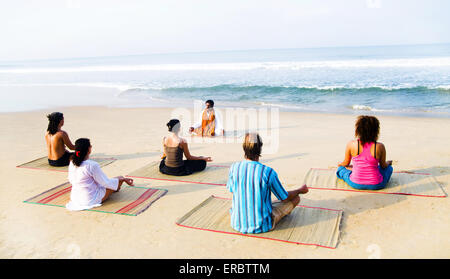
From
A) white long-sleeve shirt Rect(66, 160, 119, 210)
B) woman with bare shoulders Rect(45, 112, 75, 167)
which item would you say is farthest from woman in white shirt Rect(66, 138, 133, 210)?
woman with bare shoulders Rect(45, 112, 75, 167)

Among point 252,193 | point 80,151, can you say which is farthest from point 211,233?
point 80,151

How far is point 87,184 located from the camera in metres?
4.36

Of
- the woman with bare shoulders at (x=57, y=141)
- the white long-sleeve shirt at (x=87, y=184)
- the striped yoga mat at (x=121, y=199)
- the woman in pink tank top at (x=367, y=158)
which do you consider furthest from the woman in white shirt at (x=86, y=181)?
the woman in pink tank top at (x=367, y=158)

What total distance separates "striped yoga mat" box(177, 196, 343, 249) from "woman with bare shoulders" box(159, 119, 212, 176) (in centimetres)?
132

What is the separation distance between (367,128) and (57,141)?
519cm

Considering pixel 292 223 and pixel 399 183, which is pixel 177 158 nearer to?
pixel 292 223

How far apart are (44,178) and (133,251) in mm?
3192

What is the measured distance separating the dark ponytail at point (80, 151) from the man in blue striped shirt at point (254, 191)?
1.90 meters

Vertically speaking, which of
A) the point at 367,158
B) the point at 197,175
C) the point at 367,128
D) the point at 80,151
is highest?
the point at 367,128

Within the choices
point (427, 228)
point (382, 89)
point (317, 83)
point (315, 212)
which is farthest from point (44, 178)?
point (317, 83)

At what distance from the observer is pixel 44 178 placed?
579 centimetres

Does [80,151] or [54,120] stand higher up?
[54,120]

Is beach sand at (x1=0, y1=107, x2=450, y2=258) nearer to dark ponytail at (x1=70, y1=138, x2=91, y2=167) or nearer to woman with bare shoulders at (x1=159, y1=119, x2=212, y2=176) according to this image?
woman with bare shoulders at (x1=159, y1=119, x2=212, y2=176)
